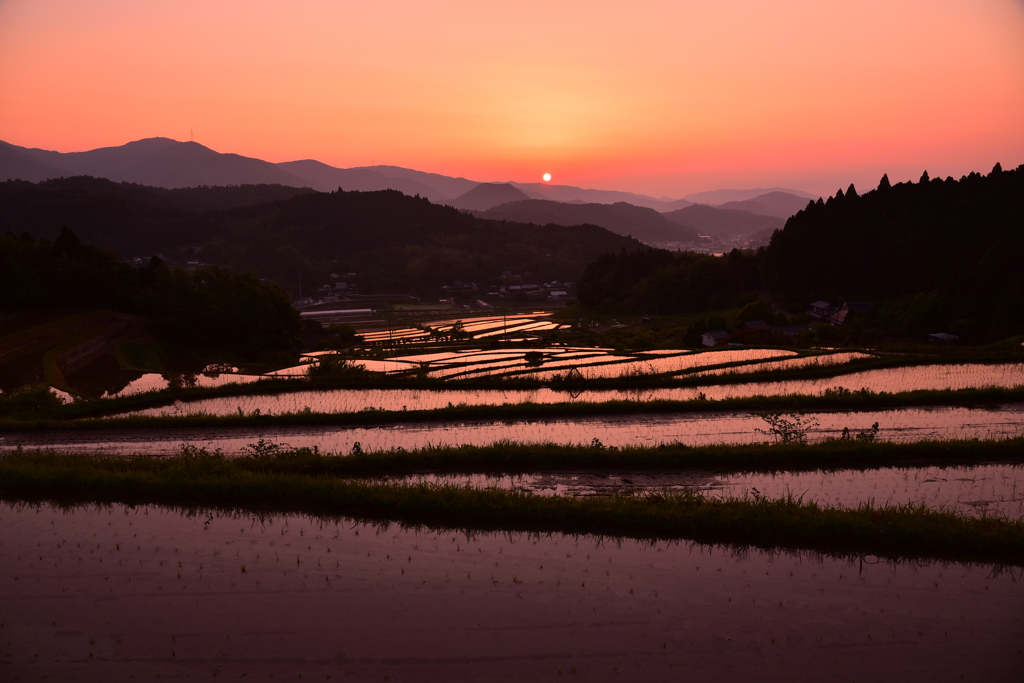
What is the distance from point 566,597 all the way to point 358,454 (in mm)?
5396

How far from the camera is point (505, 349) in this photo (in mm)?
30000

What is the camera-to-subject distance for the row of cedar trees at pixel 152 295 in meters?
28.8

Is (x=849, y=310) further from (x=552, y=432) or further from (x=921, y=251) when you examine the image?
(x=552, y=432)

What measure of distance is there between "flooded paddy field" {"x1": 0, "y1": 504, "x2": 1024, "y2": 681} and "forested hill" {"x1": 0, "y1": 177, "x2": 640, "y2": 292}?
81907 millimetres

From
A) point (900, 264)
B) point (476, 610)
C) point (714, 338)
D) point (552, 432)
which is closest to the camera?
point (476, 610)

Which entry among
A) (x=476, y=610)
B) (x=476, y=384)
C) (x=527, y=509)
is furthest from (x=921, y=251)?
(x=476, y=610)

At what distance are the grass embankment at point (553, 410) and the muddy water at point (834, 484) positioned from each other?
3946 mm

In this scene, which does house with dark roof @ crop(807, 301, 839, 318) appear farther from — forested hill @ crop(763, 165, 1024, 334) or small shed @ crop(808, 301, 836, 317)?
forested hill @ crop(763, 165, 1024, 334)

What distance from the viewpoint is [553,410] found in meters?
13.5

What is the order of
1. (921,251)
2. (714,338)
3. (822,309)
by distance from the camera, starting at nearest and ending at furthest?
(714,338) < (921,251) < (822,309)

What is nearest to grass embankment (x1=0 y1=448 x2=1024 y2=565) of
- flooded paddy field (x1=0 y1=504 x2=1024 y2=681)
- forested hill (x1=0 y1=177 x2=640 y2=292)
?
flooded paddy field (x1=0 y1=504 x2=1024 y2=681)

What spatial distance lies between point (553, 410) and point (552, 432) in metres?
1.52

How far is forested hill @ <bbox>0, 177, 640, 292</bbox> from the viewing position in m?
82.4

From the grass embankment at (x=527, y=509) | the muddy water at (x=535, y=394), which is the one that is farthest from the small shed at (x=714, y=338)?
the grass embankment at (x=527, y=509)
